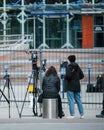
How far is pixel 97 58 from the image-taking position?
18922 mm

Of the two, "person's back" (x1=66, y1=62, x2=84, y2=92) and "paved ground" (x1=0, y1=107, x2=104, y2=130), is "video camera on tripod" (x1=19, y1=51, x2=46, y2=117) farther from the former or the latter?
"person's back" (x1=66, y1=62, x2=84, y2=92)

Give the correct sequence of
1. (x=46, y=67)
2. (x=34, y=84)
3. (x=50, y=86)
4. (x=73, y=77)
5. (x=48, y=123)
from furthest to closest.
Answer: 1. (x=46, y=67)
2. (x=34, y=84)
3. (x=73, y=77)
4. (x=50, y=86)
5. (x=48, y=123)

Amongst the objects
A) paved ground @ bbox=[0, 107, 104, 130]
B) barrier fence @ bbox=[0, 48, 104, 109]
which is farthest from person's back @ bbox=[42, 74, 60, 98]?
barrier fence @ bbox=[0, 48, 104, 109]

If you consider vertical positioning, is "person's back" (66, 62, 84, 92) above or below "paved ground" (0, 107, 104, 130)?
above

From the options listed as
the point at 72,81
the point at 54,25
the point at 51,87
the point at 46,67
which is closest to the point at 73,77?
the point at 72,81

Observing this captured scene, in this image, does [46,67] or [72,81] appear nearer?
[72,81]

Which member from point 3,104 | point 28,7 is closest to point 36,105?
point 3,104

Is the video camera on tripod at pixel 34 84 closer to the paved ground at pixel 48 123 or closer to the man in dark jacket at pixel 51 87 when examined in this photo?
the paved ground at pixel 48 123

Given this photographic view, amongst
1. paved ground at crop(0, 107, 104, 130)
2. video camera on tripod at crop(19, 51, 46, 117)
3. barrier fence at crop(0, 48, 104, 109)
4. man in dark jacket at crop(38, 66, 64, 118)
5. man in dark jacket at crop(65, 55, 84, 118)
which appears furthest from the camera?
barrier fence at crop(0, 48, 104, 109)

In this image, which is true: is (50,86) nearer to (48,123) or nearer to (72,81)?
(72,81)

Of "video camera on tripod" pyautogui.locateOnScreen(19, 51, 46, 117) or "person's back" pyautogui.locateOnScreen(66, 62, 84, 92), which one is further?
"video camera on tripod" pyautogui.locateOnScreen(19, 51, 46, 117)

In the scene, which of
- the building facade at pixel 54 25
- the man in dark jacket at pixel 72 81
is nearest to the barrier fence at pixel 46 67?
the man in dark jacket at pixel 72 81

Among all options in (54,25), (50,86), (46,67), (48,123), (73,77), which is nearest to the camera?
(48,123)

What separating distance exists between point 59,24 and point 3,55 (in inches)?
1000
